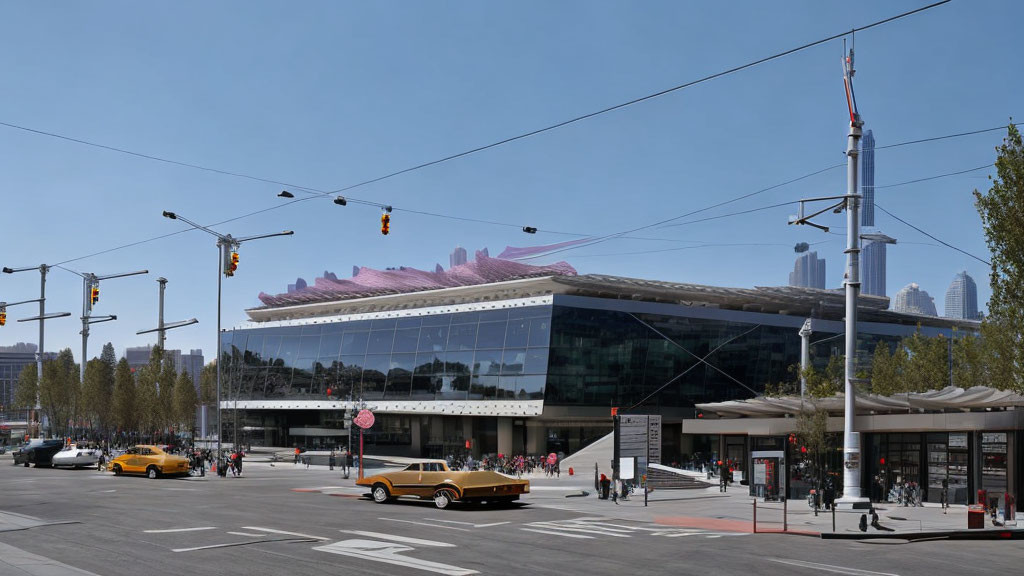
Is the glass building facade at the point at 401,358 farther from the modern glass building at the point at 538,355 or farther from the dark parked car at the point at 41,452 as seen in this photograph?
the dark parked car at the point at 41,452

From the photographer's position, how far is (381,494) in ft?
113

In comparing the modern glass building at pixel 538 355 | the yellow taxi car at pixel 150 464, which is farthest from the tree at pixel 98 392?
the yellow taxi car at pixel 150 464

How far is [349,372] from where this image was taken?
8631cm

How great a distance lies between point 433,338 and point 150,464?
114 feet

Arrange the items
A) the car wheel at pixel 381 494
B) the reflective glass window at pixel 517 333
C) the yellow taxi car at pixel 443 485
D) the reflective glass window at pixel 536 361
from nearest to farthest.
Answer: the yellow taxi car at pixel 443 485 → the car wheel at pixel 381 494 → the reflective glass window at pixel 536 361 → the reflective glass window at pixel 517 333

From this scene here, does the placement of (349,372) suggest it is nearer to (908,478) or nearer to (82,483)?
(82,483)

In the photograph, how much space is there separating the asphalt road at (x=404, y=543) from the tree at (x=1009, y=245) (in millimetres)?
9574

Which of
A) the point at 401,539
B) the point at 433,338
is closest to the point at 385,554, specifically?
the point at 401,539

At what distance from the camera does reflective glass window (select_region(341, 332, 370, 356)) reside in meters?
85.9

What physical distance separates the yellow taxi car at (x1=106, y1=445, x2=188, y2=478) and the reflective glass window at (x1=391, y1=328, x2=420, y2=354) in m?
34.1

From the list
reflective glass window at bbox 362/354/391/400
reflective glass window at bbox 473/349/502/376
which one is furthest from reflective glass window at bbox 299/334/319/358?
reflective glass window at bbox 473/349/502/376

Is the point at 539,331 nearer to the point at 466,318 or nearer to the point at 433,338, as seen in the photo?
the point at 466,318

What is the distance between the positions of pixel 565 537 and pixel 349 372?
64.6 metres

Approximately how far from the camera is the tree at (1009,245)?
102 ft
